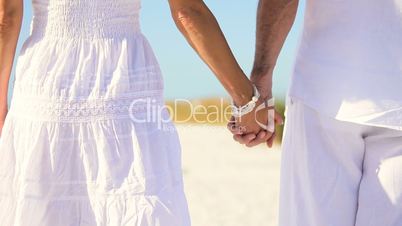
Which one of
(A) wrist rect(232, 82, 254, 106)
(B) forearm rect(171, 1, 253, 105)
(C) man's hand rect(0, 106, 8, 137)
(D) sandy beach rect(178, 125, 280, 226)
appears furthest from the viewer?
(D) sandy beach rect(178, 125, 280, 226)

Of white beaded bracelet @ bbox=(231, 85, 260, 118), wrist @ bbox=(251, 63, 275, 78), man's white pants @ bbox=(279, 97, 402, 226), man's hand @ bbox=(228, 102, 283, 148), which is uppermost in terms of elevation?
wrist @ bbox=(251, 63, 275, 78)

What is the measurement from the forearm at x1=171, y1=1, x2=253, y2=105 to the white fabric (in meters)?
0.29

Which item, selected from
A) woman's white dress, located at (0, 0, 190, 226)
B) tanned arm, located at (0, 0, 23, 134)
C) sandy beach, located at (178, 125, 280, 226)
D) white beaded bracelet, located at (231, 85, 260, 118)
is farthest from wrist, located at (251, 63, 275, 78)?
sandy beach, located at (178, 125, 280, 226)

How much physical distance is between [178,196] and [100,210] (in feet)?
0.87

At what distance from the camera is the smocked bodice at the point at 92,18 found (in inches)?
102

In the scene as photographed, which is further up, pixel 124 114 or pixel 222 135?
pixel 222 135

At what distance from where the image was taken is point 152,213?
8.20ft

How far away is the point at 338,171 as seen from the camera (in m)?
2.75

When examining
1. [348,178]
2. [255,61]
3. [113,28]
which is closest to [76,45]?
[113,28]

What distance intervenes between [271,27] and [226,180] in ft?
24.6

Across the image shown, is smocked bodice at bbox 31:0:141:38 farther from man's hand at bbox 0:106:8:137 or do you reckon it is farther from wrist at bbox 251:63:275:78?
wrist at bbox 251:63:275:78

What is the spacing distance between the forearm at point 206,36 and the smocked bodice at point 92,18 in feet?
0.54

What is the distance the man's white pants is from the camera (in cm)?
266

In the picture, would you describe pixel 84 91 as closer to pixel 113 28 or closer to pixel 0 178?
pixel 113 28
